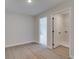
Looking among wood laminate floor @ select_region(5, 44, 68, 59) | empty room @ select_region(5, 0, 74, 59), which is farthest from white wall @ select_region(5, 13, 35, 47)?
wood laminate floor @ select_region(5, 44, 68, 59)

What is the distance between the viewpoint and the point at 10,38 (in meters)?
5.32

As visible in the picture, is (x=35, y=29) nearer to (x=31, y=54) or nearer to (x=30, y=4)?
(x=31, y=54)

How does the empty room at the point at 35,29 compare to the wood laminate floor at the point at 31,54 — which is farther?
the empty room at the point at 35,29

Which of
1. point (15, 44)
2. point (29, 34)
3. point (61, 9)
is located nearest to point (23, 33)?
point (29, 34)

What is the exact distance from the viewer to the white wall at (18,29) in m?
5.23

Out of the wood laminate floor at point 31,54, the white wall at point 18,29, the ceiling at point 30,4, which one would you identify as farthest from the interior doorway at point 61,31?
the white wall at point 18,29

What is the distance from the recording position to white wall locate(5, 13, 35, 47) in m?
5.23

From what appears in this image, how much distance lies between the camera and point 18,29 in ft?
18.9

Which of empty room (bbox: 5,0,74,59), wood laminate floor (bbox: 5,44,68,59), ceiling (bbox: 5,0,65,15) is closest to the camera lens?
ceiling (bbox: 5,0,65,15)

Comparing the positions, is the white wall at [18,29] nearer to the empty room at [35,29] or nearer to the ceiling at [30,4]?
the empty room at [35,29]

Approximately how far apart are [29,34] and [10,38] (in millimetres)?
1637

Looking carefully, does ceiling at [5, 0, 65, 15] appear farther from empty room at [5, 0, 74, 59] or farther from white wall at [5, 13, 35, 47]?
white wall at [5, 13, 35, 47]

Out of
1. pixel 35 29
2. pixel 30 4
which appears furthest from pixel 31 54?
pixel 35 29
